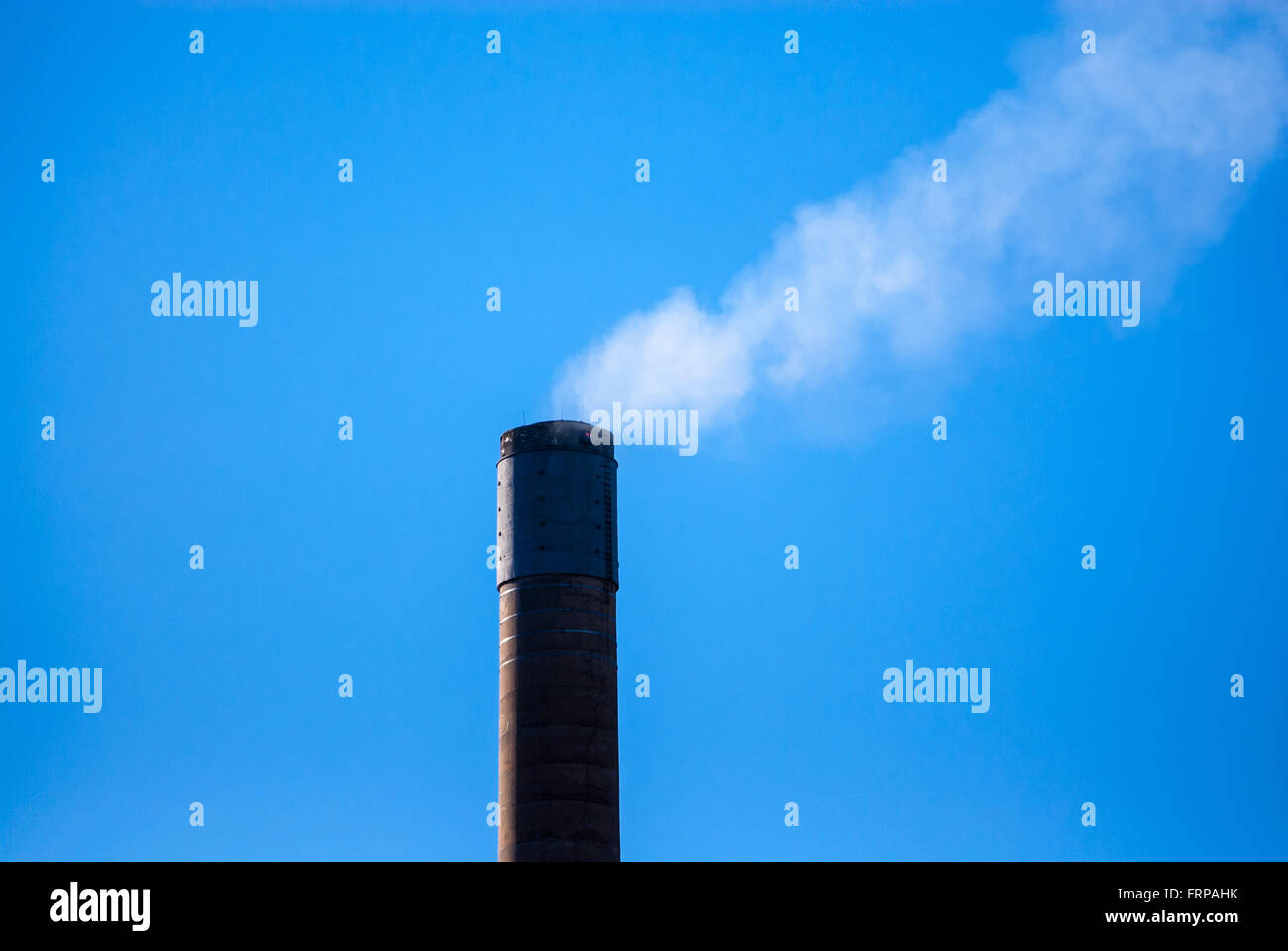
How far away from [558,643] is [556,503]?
413cm

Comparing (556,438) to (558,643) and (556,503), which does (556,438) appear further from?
(558,643)

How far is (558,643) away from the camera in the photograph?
51531mm

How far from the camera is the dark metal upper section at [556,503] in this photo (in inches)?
2072

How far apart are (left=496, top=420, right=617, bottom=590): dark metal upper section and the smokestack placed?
28 mm

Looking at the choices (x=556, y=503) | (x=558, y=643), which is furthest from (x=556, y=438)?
(x=558, y=643)

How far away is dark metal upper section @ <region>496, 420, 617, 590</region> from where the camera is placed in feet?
173

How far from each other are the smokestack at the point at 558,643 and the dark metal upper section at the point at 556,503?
28 millimetres
